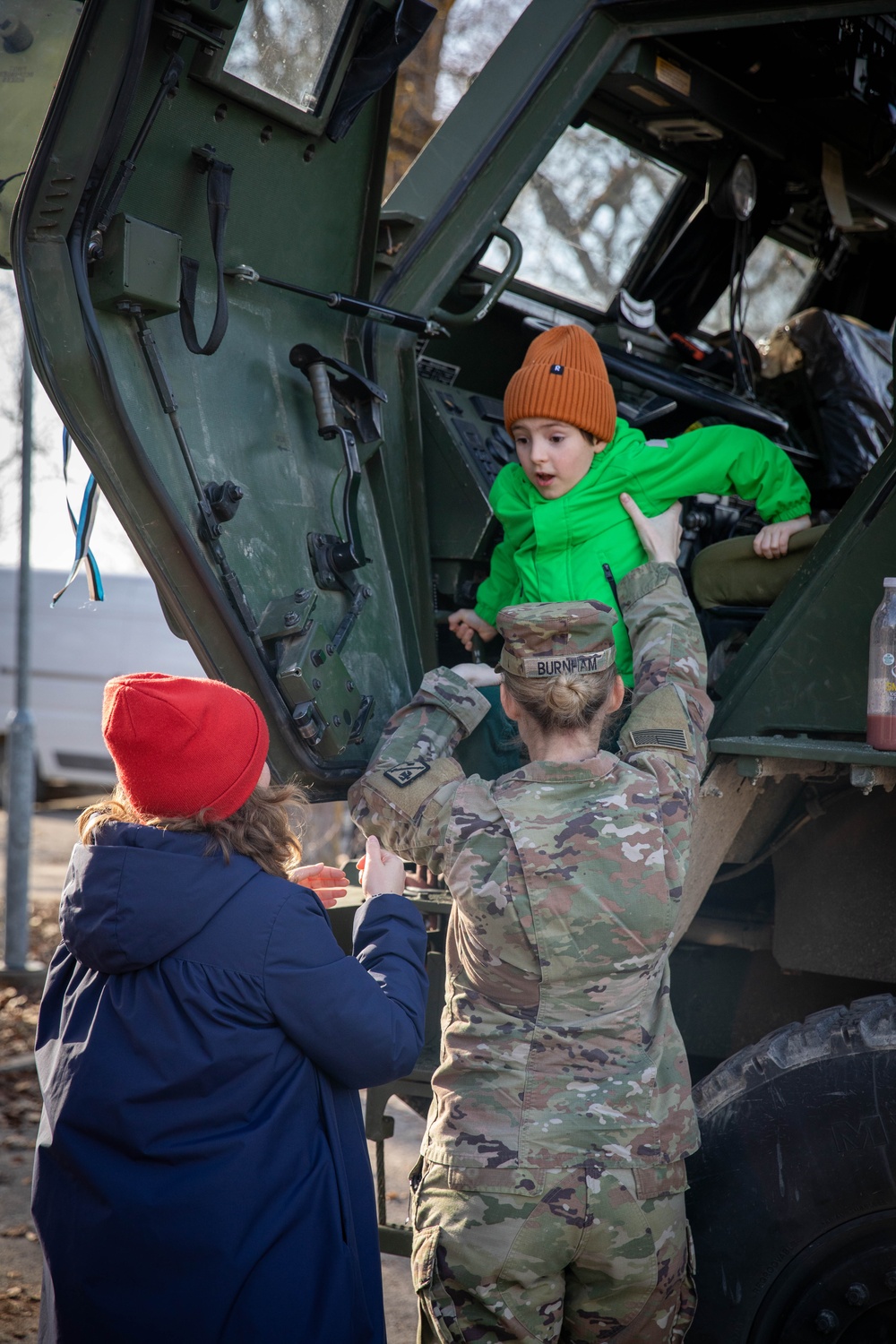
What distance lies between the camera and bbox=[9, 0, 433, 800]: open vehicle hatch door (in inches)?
95.5

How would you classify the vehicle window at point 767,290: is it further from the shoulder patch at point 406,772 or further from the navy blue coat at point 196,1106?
the navy blue coat at point 196,1106

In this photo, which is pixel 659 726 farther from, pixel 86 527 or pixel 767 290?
pixel 767 290

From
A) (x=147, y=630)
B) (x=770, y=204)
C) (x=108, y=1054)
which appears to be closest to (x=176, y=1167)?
(x=108, y=1054)

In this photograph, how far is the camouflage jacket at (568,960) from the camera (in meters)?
2.19

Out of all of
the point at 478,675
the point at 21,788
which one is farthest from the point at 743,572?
the point at 21,788

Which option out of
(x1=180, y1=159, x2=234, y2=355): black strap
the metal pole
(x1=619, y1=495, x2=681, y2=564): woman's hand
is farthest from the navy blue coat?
the metal pole

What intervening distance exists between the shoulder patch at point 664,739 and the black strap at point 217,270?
3.69 ft

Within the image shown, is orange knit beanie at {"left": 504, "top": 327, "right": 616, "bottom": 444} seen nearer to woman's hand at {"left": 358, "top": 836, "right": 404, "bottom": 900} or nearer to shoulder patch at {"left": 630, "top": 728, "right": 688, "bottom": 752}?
shoulder patch at {"left": 630, "top": 728, "right": 688, "bottom": 752}

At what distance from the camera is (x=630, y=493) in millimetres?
2904

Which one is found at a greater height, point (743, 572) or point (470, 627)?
point (743, 572)

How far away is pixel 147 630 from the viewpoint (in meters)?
13.4

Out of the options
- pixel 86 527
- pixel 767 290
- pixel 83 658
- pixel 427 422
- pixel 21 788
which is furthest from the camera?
pixel 83 658

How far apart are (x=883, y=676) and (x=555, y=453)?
0.89m

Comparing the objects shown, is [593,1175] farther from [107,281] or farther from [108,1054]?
[107,281]
